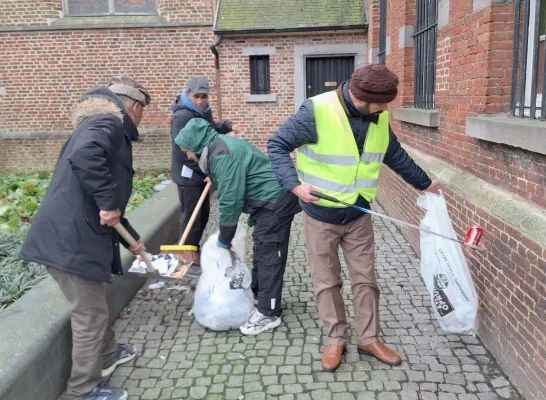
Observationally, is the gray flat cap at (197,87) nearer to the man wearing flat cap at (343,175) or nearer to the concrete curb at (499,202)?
the man wearing flat cap at (343,175)

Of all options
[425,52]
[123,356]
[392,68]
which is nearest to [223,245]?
[123,356]

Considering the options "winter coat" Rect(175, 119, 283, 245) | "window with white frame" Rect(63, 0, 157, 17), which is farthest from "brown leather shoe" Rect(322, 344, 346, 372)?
"window with white frame" Rect(63, 0, 157, 17)

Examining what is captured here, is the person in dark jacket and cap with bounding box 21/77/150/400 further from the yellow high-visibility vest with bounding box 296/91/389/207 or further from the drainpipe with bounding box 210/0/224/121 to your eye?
the drainpipe with bounding box 210/0/224/121

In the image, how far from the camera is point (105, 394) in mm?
3066

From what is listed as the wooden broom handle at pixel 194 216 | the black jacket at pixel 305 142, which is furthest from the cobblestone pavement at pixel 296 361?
the black jacket at pixel 305 142

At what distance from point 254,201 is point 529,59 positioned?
7.07 feet

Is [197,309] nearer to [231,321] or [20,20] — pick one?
[231,321]

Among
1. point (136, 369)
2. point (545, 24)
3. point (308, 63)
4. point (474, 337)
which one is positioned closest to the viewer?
point (545, 24)

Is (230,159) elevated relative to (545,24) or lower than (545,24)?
lower

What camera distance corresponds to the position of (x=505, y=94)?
355cm

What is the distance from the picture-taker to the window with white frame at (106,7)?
12023mm

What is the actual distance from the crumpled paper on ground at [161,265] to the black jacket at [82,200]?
41.5 inches

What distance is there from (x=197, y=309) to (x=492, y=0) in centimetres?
316

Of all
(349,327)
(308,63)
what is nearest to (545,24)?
(349,327)
